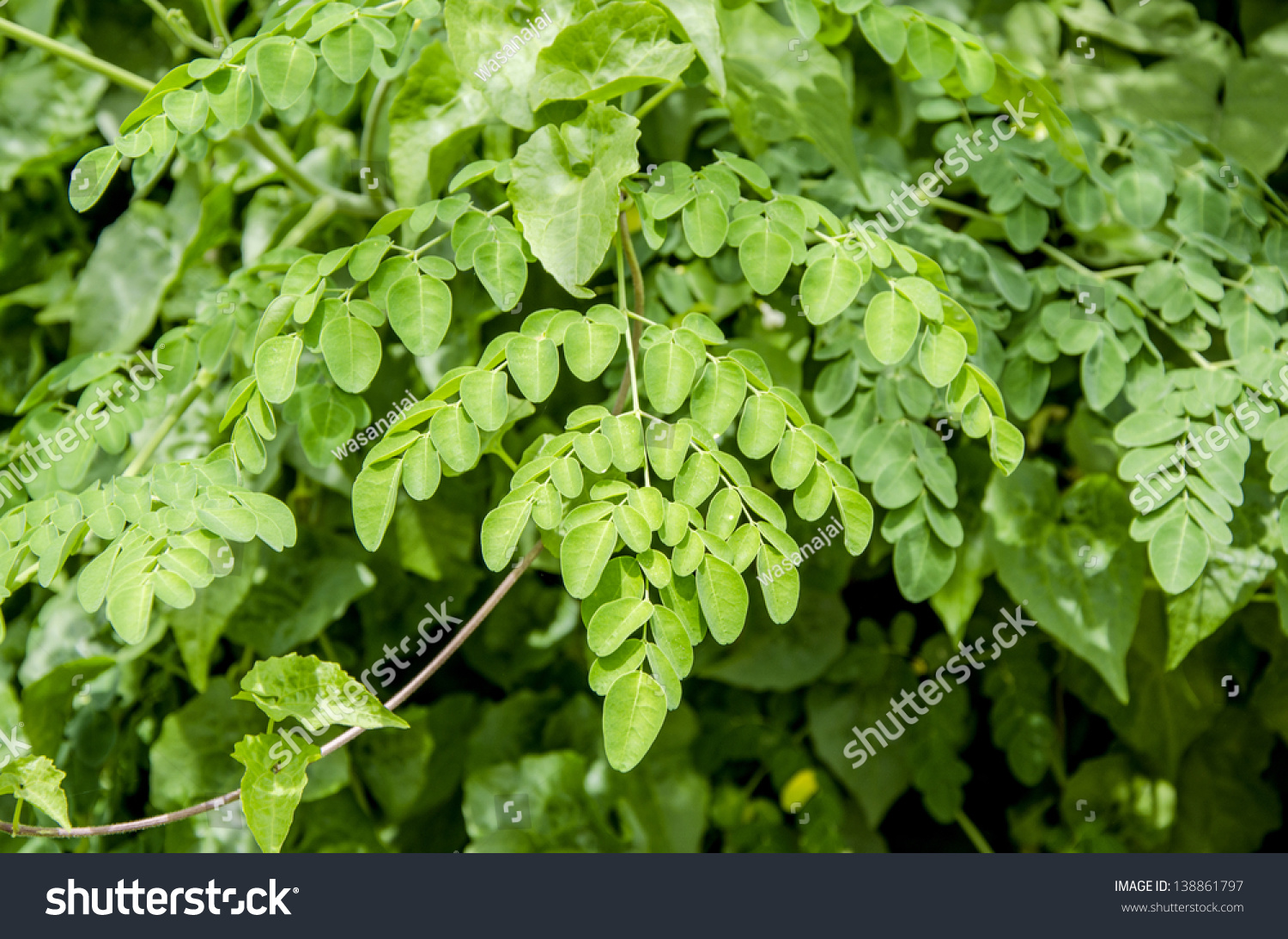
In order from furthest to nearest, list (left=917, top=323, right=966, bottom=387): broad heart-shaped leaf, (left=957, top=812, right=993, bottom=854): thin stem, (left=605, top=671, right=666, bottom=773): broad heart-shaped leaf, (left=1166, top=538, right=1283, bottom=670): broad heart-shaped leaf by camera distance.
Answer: (left=957, top=812, right=993, bottom=854): thin stem, (left=1166, top=538, right=1283, bottom=670): broad heart-shaped leaf, (left=917, top=323, right=966, bottom=387): broad heart-shaped leaf, (left=605, top=671, right=666, bottom=773): broad heart-shaped leaf

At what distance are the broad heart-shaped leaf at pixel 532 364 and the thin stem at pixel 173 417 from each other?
14.6 inches

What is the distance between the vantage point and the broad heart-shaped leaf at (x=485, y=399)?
674 mm

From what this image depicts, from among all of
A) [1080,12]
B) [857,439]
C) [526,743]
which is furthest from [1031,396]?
[526,743]

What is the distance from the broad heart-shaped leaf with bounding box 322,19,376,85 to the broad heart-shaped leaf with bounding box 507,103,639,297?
16cm

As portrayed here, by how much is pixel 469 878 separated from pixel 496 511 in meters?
0.49

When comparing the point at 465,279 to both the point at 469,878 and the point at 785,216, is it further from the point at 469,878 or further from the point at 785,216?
the point at 469,878

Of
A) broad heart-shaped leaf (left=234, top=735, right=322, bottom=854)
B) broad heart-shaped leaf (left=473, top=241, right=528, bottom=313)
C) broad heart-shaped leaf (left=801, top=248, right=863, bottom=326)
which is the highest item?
broad heart-shaped leaf (left=473, top=241, right=528, bottom=313)

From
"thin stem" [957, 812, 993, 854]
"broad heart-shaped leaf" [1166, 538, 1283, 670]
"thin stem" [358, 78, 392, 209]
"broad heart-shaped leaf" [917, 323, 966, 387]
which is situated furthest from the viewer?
"thin stem" [957, 812, 993, 854]

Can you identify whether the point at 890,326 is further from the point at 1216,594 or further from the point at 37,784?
the point at 37,784

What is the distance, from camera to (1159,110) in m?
1.14

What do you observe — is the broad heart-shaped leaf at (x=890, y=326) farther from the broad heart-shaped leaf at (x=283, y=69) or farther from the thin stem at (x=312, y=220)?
the thin stem at (x=312, y=220)

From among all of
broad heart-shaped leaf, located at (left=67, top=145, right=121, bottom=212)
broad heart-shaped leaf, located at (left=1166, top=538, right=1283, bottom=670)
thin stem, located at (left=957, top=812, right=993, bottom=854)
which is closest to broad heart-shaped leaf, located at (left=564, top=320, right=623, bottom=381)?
broad heart-shaped leaf, located at (left=67, top=145, right=121, bottom=212)

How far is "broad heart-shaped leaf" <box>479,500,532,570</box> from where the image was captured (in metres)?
0.65

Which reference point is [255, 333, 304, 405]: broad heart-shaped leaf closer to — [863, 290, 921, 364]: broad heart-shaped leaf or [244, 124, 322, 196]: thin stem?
[244, 124, 322, 196]: thin stem
